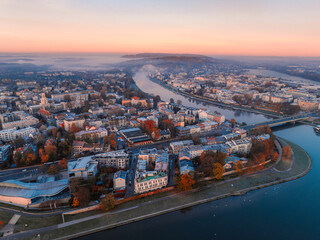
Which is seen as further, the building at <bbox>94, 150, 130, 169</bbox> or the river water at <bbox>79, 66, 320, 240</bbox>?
the building at <bbox>94, 150, 130, 169</bbox>

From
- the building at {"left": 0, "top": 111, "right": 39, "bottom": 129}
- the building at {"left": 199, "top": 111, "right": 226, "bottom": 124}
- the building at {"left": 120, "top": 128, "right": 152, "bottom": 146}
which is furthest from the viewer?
the building at {"left": 199, "top": 111, "right": 226, "bottom": 124}

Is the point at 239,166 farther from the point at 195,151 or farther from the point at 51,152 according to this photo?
the point at 51,152

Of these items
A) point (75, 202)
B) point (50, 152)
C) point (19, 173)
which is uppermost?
point (50, 152)

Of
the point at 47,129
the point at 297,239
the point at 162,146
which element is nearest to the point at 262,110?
the point at 162,146

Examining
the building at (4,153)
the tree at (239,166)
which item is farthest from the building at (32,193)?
the tree at (239,166)

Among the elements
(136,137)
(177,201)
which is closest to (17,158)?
(136,137)

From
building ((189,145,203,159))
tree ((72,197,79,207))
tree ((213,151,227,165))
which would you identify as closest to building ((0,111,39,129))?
tree ((72,197,79,207))

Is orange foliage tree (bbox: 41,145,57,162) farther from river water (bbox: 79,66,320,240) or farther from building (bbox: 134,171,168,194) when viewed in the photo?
river water (bbox: 79,66,320,240)
